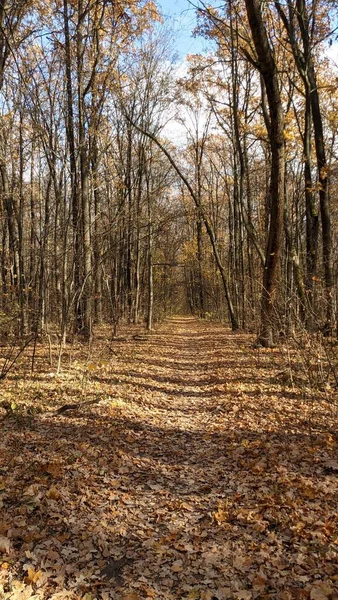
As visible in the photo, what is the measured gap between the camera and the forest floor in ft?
11.1

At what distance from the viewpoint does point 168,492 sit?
4.82m

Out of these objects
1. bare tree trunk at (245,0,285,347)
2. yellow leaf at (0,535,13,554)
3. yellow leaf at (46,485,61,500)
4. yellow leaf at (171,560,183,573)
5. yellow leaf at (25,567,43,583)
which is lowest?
yellow leaf at (171,560,183,573)

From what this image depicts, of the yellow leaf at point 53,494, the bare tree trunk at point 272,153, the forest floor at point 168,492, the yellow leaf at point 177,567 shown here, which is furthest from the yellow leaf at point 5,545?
the bare tree trunk at point 272,153

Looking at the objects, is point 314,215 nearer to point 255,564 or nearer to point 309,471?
point 309,471

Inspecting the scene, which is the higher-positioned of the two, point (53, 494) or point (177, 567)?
point (53, 494)

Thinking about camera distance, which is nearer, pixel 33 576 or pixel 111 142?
pixel 33 576

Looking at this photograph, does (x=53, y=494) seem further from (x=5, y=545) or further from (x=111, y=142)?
(x=111, y=142)

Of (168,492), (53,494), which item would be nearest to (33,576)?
(53,494)

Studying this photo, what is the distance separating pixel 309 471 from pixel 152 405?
3.63 metres

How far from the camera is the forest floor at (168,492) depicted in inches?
133

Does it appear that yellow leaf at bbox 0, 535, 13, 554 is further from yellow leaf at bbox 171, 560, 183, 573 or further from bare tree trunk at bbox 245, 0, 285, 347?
bare tree trunk at bbox 245, 0, 285, 347

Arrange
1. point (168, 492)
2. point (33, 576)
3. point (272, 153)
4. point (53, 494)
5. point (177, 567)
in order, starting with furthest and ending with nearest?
point (272, 153) → point (168, 492) → point (53, 494) → point (177, 567) → point (33, 576)

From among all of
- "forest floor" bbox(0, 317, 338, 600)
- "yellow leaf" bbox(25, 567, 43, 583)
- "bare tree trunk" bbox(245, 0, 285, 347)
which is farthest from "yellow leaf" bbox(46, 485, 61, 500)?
"bare tree trunk" bbox(245, 0, 285, 347)

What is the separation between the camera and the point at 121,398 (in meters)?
8.26
